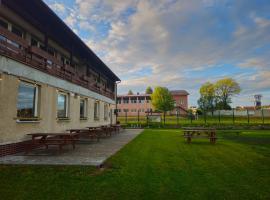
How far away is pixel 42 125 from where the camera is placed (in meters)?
9.22

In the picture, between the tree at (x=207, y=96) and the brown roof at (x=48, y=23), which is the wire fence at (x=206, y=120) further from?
the brown roof at (x=48, y=23)

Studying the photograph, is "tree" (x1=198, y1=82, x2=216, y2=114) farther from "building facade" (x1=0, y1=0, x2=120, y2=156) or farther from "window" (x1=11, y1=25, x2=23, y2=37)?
"window" (x1=11, y1=25, x2=23, y2=37)

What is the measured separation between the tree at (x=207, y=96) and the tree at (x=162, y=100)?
10.2 metres

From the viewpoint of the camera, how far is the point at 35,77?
8539 mm

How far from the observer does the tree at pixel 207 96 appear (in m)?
62.1

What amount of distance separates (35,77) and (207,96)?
59.9m

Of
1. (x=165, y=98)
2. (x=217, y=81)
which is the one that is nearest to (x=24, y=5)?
(x=165, y=98)

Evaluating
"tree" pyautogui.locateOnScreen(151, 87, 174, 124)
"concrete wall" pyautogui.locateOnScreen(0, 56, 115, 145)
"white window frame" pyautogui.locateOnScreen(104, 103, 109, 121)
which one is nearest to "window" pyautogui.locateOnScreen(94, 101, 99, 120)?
"white window frame" pyautogui.locateOnScreen(104, 103, 109, 121)

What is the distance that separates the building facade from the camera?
707 cm

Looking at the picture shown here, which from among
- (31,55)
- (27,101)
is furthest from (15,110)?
(31,55)

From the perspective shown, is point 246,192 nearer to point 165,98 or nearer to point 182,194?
point 182,194

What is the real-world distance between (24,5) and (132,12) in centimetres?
670

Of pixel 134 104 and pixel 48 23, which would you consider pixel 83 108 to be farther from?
pixel 134 104

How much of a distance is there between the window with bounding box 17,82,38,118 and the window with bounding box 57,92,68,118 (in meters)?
2.14
